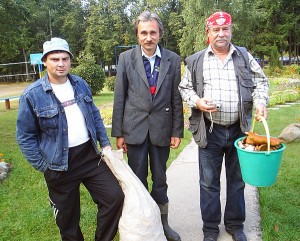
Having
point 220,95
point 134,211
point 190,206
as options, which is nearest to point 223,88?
point 220,95

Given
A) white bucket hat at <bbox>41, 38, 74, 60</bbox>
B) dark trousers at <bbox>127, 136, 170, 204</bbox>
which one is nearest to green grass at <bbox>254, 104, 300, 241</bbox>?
dark trousers at <bbox>127, 136, 170, 204</bbox>

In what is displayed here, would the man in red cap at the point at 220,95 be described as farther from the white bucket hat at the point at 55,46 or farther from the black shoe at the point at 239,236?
the white bucket hat at the point at 55,46

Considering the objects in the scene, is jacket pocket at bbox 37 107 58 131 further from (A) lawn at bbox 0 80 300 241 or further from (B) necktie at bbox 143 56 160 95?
(A) lawn at bbox 0 80 300 241

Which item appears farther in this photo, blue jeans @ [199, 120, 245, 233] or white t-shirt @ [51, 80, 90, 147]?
blue jeans @ [199, 120, 245, 233]

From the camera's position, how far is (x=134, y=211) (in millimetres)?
2648

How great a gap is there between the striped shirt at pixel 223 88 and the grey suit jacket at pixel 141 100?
0.23m

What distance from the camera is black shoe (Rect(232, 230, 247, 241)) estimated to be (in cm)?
310

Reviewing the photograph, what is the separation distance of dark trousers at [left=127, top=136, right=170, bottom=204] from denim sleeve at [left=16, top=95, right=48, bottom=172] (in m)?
0.82

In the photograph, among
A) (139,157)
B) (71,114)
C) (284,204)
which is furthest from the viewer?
(284,204)

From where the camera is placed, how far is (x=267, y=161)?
7.74 ft

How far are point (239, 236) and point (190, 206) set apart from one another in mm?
882

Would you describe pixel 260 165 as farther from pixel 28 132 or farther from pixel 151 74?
pixel 28 132

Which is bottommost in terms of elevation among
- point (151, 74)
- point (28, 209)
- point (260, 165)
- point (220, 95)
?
point (28, 209)

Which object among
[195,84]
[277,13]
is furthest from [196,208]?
[277,13]
